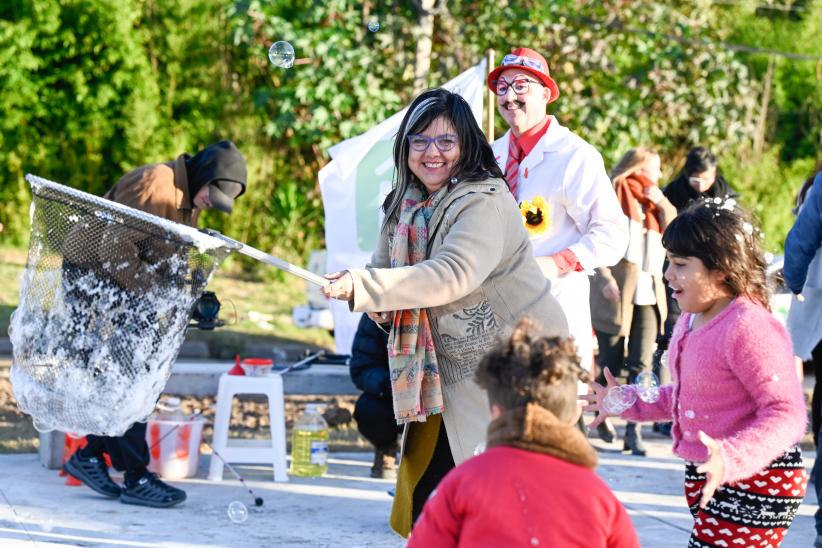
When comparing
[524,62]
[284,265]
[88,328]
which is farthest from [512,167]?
[88,328]

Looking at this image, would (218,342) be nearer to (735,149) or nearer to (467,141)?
(735,149)

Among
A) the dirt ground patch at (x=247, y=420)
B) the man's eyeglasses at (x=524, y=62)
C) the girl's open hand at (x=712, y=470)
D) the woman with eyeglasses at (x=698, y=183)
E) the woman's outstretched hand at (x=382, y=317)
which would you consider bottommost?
the dirt ground patch at (x=247, y=420)

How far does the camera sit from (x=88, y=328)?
5160mm

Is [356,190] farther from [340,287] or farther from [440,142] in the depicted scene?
[340,287]

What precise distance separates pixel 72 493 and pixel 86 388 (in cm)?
140

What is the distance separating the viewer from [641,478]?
23.2 ft

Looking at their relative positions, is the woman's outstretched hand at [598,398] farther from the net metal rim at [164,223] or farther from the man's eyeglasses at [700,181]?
the man's eyeglasses at [700,181]

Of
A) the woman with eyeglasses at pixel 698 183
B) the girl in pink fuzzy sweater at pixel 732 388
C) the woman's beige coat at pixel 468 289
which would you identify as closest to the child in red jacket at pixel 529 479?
the girl in pink fuzzy sweater at pixel 732 388

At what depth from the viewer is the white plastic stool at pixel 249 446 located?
6.82m

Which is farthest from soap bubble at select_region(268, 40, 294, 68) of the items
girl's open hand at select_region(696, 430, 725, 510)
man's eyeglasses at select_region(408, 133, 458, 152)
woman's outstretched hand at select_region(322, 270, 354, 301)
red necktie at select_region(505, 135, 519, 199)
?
girl's open hand at select_region(696, 430, 725, 510)

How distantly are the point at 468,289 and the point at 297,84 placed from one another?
12.2 meters

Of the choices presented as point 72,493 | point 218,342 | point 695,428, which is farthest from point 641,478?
point 218,342

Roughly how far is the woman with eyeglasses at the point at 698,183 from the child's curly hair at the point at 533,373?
543 cm

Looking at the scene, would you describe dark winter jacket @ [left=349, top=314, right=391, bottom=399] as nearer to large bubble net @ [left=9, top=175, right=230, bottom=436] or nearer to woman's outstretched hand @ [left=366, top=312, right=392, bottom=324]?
large bubble net @ [left=9, top=175, right=230, bottom=436]
